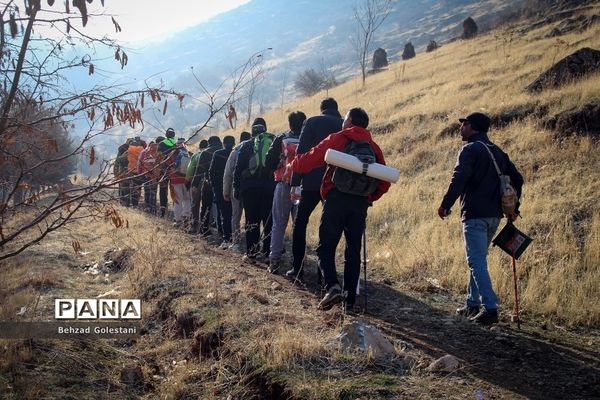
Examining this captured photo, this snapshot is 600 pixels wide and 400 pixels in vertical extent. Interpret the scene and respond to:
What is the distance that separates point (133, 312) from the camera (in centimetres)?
565

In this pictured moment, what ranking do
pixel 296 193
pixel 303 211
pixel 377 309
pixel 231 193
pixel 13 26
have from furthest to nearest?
pixel 231 193 < pixel 296 193 < pixel 303 211 < pixel 377 309 < pixel 13 26

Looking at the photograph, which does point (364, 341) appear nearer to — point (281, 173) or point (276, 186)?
point (281, 173)

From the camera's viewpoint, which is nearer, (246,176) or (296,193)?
(296,193)

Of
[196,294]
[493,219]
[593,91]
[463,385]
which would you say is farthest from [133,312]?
[593,91]

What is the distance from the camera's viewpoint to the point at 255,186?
7.91 meters

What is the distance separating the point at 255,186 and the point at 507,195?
4081mm

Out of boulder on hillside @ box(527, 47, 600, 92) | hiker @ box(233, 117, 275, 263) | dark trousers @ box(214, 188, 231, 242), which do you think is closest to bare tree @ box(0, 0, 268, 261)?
hiker @ box(233, 117, 275, 263)

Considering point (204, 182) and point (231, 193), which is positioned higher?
point (204, 182)

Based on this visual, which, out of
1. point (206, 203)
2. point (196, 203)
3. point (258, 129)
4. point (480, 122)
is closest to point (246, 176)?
point (258, 129)

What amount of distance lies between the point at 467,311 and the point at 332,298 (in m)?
1.47

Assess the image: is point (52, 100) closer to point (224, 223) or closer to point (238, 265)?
point (238, 265)

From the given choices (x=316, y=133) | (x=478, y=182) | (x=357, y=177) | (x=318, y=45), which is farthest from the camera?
(x=318, y=45)

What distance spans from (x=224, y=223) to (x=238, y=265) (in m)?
2.32

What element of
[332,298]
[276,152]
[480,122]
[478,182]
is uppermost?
[480,122]
